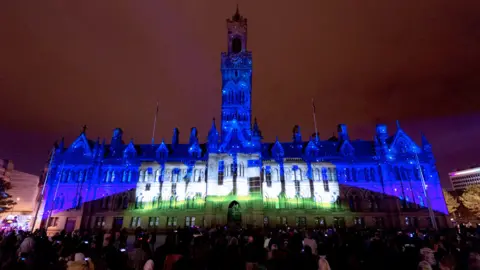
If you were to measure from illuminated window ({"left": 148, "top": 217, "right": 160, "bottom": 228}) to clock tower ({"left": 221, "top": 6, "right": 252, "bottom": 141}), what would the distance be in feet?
65.2

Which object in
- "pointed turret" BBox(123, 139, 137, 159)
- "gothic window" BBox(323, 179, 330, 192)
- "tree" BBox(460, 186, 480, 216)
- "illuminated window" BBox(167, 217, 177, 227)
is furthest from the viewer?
"tree" BBox(460, 186, 480, 216)

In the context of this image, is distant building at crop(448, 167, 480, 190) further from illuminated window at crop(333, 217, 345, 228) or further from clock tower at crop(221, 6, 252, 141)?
clock tower at crop(221, 6, 252, 141)

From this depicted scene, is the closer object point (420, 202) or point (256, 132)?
point (420, 202)

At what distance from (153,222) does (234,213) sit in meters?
15.4

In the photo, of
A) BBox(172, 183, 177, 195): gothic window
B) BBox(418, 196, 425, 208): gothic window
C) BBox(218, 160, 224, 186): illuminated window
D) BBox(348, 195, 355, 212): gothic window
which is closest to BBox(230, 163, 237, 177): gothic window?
BBox(218, 160, 224, 186): illuminated window

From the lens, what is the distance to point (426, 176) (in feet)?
160

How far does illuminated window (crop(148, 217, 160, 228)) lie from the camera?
47438 millimetres

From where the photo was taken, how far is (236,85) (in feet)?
183

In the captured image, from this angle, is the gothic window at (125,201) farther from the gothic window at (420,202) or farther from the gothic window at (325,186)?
the gothic window at (420,202)

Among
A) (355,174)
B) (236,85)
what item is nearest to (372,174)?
(355,174)

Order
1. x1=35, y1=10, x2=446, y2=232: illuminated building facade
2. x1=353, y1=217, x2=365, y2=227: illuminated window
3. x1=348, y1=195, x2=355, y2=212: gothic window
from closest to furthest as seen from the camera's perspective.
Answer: x1=35, y1=10, x2=446, y2=232: illuminated building facade → x1=353, y1=217, x2=365, y2=227: illuminated window → x1=348, y1=195, x2=355, y2=212: gothic window

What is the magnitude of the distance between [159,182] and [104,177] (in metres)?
11.9

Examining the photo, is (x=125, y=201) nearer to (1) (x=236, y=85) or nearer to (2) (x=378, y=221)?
(1) (x=236, y=85)

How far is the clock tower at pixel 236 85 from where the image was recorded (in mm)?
52781
